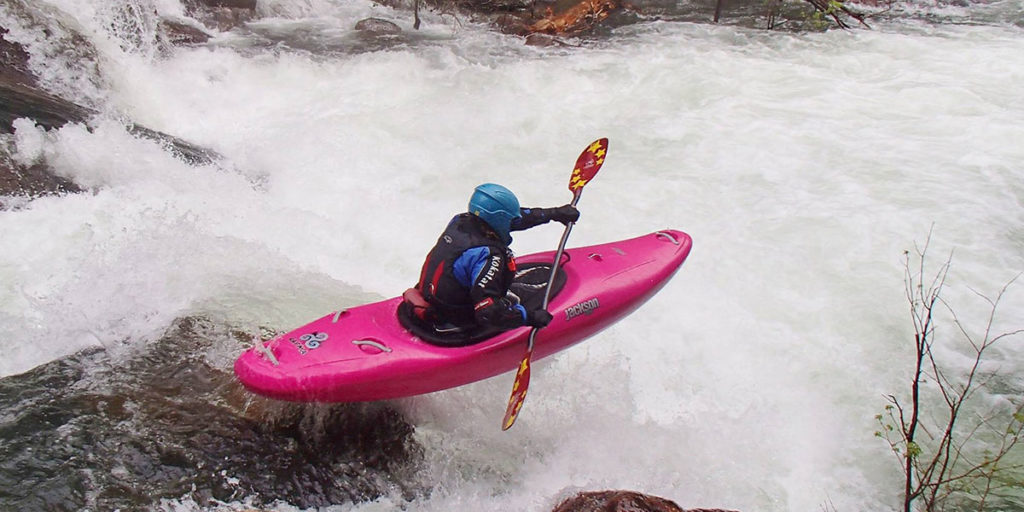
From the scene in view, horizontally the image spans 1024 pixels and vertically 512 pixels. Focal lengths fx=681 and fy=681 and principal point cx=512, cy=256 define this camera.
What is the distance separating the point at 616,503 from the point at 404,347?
3.95ft

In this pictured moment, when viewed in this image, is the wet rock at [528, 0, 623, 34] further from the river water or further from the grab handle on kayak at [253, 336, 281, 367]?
the grab handle on kayak at [253, 336, 281, 367]

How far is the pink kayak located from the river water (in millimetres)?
259

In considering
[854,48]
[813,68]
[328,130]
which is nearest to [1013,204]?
[813,68]

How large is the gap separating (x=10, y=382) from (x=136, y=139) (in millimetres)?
2960

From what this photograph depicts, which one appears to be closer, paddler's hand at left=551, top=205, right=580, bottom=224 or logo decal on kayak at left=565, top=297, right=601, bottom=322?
logo decal on kayak at left=565, top=297, right=601, bottom=322

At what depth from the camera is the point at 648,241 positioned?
13.7 feet

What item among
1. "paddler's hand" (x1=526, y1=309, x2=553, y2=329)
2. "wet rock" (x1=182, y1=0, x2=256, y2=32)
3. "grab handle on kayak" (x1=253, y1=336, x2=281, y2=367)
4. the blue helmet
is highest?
"wet rock" (x1=182, y1=0, x2=256, y2=32)

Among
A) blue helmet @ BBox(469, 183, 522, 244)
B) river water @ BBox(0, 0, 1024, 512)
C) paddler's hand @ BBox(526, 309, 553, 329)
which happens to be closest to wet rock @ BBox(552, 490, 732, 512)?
river water @ BBox(0, 0, 1024, 512)

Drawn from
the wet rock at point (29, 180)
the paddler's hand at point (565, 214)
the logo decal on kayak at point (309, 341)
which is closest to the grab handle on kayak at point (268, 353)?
the logo decal on kayak at point (309, 341)

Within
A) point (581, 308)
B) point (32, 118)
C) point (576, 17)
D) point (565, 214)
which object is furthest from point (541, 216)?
point (576, 17)

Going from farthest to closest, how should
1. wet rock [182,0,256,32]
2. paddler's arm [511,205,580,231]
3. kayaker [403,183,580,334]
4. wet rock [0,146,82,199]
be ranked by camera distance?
wet rock [182,0,256,32] < wet rock [0,146,82,199] < paddler's arm [511,205,580,231] < kayaker [403,183,580,334]

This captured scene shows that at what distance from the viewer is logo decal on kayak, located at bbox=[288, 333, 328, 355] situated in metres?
3.11

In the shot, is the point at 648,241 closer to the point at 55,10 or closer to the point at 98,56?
the point at 98,56

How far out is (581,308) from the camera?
11.8 ft
